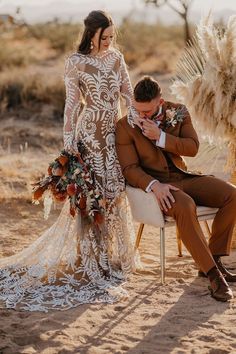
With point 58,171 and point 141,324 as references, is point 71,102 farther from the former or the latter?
point 141,324

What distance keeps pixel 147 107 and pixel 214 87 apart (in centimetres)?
72

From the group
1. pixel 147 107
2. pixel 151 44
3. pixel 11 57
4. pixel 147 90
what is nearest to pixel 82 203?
pixel 147 107

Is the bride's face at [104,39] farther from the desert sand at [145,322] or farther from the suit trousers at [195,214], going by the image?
the desert sand at [145,322]

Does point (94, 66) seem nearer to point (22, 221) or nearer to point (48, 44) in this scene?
point (22, 221)

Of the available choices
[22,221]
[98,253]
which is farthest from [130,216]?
[22,221]

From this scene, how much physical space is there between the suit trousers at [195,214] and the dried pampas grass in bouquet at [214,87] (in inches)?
23.3

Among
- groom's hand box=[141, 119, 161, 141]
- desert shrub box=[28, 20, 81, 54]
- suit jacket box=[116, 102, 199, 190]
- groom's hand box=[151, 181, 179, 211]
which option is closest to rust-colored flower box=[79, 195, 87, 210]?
suit jacket box=[116, 102, 199, 190]

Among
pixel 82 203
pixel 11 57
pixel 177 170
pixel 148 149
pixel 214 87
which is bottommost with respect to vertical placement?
pixel 11 57

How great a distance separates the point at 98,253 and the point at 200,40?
175cm

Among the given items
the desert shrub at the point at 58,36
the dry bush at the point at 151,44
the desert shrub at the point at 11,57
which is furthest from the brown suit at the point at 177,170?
the desert shrub at the point at 58,36

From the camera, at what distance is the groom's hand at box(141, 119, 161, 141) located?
535 cm

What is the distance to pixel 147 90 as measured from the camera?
5.32 metres

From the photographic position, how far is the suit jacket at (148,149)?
5.43 meters

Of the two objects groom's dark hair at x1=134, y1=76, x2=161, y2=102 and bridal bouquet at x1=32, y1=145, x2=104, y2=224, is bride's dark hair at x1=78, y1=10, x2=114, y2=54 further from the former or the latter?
bridal bouquet at x1=32, y1=145, x2=104, y2=224
